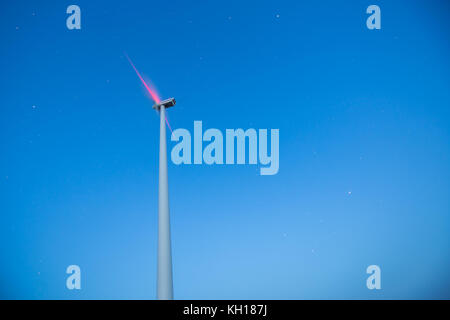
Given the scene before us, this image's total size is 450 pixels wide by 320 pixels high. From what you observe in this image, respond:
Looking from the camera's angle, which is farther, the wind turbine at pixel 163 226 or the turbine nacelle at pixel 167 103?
the turbine nacelle at pixel 167 103

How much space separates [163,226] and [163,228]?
7 cm

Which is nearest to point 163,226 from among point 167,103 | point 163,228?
point 163,228

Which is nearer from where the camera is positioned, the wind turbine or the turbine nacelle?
the wind turbine

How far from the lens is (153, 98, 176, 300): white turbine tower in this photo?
10.6 meters

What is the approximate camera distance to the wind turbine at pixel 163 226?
10.6 m

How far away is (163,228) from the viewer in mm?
11555

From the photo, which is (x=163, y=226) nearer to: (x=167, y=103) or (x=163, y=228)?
(x=163, y=228)

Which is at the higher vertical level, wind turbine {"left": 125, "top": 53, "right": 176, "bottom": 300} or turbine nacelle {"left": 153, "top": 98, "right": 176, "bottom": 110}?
turbine nacelle {"left": 153, "top": 98, "right": 176, "bottom": 110}

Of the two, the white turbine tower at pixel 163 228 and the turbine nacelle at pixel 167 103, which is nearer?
the white turbine tower at pixel 163 228

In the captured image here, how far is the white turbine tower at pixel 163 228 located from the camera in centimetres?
1057

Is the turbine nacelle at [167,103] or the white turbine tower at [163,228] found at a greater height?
the turbine nacelle at [167,103]
